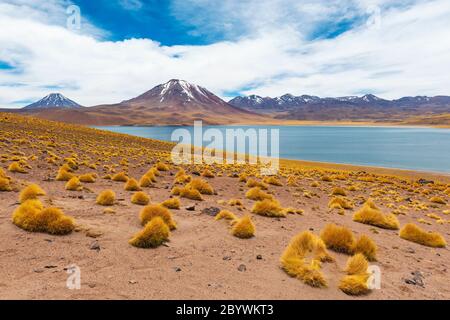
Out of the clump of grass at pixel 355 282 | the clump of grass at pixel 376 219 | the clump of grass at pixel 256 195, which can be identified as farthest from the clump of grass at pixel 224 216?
the clump of grass at pixel 376 219

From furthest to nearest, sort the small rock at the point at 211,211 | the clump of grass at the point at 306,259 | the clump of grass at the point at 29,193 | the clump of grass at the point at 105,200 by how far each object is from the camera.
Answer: the small rock at the point at 211,211, the clump of grass at the point at 105,200, the clump of grass at the point at 29,193, the clump of grass at the point at 306,259

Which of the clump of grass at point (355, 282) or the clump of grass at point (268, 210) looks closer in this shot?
the clump of grass at point (355, 282)

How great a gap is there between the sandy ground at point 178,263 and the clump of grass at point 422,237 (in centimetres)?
30

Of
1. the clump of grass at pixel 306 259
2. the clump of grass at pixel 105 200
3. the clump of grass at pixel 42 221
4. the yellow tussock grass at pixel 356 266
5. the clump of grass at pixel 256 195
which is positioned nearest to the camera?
the clump of grass at pixel 306 259

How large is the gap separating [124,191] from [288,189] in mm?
10467

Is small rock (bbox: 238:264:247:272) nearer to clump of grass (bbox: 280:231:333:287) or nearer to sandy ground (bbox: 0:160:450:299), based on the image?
sandy ground (bbox: 0:160:450:299)

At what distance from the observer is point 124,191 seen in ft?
42.4

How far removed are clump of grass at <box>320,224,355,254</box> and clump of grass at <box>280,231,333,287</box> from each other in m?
0.74

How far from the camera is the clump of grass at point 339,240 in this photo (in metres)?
7.38

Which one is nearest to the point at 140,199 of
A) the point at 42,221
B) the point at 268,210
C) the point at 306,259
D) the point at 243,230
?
the point at 42,221

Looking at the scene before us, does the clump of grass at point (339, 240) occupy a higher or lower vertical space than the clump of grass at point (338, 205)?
higher

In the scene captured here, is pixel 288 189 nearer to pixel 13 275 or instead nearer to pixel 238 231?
pixel 238 231

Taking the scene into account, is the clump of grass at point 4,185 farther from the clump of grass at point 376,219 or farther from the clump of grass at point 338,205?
the clump of grass at point 338,205
